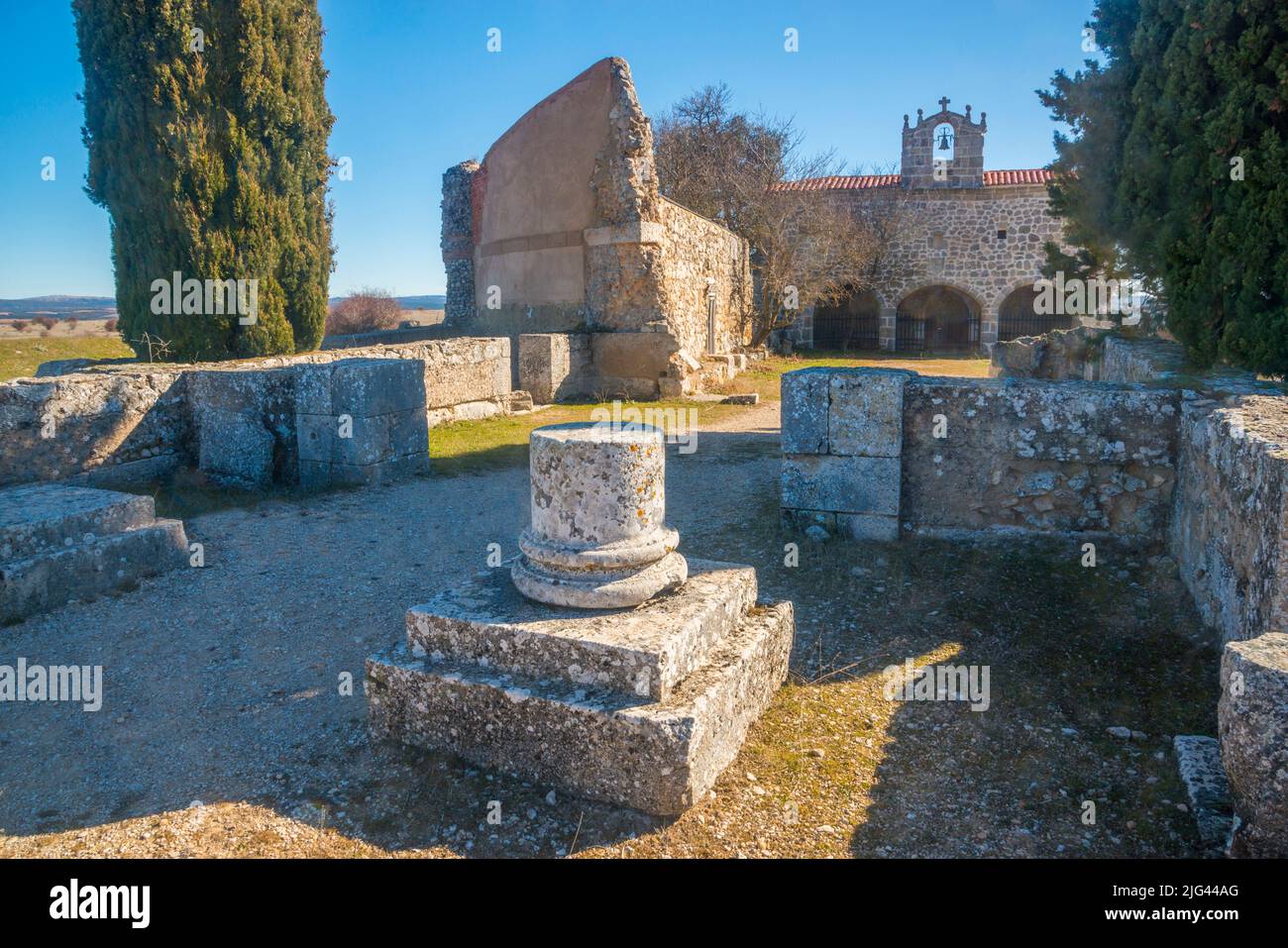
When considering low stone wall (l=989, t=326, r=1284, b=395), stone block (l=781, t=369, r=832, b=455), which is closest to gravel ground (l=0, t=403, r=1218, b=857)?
stone block (l=781, t=369, r=832, b=455)

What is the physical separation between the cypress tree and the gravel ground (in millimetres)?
6287

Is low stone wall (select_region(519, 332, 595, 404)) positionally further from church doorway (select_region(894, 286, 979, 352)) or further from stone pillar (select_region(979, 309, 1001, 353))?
stone pillar (select_region(979, 309, 1001, 353))

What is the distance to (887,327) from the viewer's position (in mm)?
26719

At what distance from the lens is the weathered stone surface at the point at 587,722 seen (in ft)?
10.0

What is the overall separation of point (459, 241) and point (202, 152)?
41.2 feet

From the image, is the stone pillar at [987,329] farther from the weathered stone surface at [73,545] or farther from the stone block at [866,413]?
the weathered stone surface at [73,545]

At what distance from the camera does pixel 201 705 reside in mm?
3990

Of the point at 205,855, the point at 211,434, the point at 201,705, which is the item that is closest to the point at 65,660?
the point at 201,705

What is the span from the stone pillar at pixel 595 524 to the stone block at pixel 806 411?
266 cm

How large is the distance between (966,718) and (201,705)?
3483 mm

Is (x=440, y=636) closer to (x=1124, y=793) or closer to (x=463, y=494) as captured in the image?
(x=1124, y=793)

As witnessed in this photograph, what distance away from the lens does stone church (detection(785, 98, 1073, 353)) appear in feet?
83.3

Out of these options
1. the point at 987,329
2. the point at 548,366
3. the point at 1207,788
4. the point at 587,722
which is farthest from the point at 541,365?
the point at 987,329

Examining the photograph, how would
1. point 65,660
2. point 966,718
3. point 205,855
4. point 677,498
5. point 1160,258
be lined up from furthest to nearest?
point 677,498 → point 1160,258 → point 65,660 → point 966,718 → point 205,855
